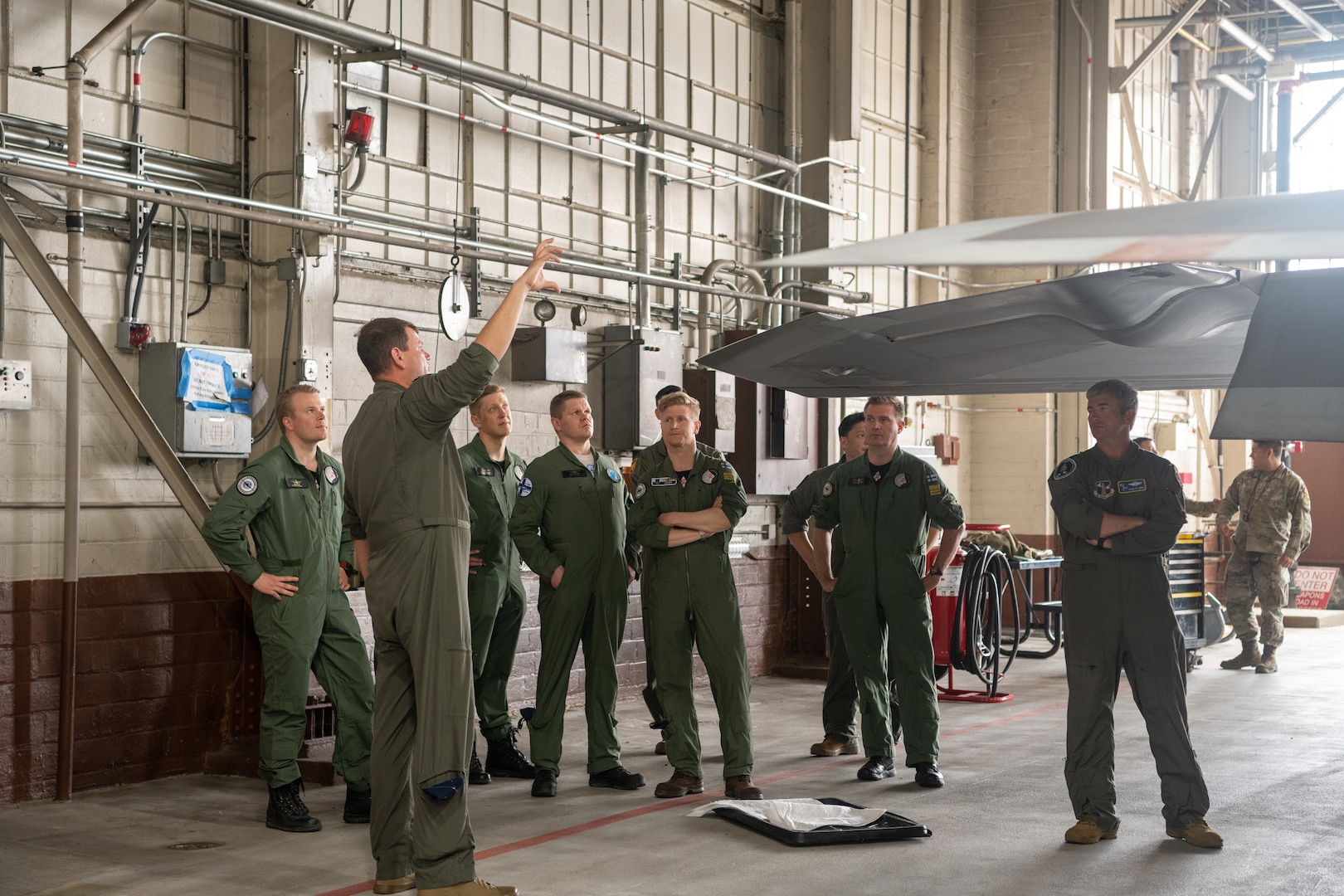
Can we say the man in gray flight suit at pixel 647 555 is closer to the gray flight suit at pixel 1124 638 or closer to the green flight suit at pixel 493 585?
the green flight suit at pixel 493 585

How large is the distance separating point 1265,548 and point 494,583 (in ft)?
23.4

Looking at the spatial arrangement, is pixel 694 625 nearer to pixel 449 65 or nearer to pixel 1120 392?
pixel 1120 392

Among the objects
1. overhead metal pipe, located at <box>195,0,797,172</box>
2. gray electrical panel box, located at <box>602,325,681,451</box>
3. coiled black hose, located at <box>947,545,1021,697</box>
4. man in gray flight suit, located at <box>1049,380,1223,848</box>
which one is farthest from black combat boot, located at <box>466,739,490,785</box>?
coiled black hose, located at <box>947,545,1021,697</box>

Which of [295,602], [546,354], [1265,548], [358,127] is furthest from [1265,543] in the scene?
[295,602]

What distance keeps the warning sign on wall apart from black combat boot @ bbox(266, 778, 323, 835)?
1313cm

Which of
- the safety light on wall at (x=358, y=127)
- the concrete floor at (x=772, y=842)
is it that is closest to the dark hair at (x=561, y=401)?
the concrete floor at (x=772, y=842)

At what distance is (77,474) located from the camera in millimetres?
6105

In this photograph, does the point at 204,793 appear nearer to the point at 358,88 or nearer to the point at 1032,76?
the point at 358,88

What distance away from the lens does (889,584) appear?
21.3 ft

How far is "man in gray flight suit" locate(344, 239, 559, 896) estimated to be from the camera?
437 cm

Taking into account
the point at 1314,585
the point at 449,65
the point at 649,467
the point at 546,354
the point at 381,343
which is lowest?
the point at 1314,585

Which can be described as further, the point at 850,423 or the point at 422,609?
the point at 850,423

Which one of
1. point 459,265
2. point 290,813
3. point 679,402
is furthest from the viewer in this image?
point 459,265

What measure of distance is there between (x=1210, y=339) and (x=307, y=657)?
3850 millimetres
